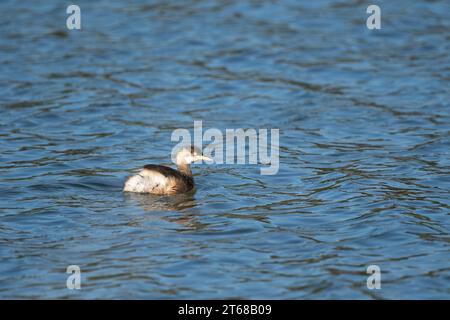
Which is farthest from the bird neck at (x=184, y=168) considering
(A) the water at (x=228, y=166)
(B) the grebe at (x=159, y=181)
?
(A) the water at (x=228, y=166)

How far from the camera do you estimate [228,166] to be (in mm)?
11938

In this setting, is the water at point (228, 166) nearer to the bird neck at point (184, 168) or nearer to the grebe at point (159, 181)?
the grebe at point (159, 181)

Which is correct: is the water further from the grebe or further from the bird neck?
the bird neck

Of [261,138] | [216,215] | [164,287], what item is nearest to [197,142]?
[261,138]

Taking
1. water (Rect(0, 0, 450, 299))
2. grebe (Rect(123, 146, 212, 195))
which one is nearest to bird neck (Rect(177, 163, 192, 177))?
grebe (Rect(123, 146, 212, 195))

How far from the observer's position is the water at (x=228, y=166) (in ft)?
27.1

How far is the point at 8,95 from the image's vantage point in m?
15.1

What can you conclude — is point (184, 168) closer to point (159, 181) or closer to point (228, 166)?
point (159, 181)

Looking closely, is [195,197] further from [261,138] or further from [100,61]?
[100,61]

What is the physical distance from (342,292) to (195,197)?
3248 mm

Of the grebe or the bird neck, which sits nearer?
the grebe

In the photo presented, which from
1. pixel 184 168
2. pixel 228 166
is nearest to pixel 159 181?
pixel 184 168

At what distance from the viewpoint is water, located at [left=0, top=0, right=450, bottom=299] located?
8.27m

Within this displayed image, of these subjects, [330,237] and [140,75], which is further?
[140,75]
